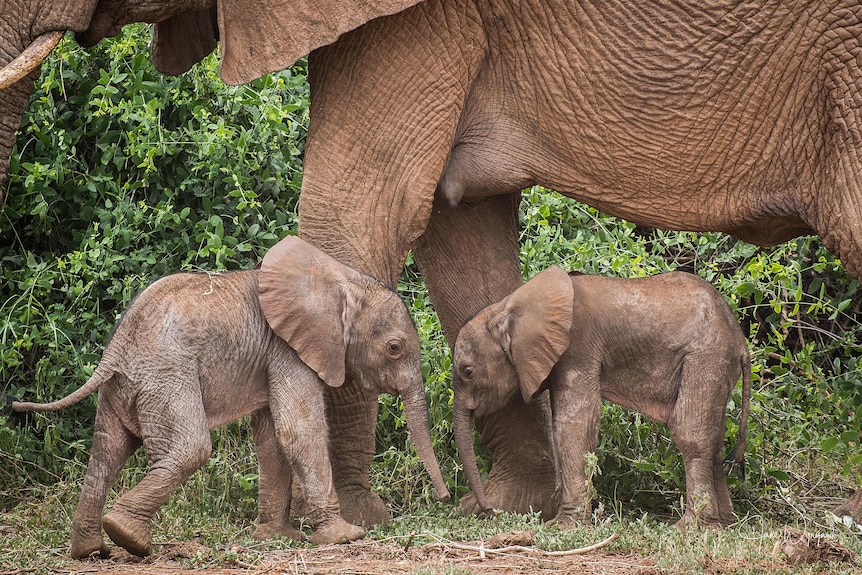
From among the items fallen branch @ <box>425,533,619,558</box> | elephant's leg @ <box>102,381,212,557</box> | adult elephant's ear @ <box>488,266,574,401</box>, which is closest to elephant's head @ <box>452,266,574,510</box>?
adult elephant's ear @ <box>488,266,574,401</box>

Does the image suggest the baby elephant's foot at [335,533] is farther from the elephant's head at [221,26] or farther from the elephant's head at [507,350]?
the elephant's head at [221,26]

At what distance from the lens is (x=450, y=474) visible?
659 centimetres

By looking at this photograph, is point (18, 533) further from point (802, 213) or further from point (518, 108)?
point (802, 213)

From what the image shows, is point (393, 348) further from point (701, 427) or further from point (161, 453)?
point (701, 427)

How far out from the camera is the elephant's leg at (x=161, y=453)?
4988 mm

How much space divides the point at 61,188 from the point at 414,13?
2600mm

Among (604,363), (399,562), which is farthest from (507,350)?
(399,562)

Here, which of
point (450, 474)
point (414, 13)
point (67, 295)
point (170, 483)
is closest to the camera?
point (170, 483)

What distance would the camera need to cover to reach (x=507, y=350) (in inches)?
231

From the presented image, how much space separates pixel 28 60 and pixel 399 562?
202 centimetres

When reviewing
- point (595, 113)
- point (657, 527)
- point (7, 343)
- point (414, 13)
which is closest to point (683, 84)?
point (595, 113)

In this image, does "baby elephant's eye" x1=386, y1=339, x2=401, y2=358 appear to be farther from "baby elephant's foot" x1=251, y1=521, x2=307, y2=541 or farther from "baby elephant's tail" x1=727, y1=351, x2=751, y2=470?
"baby elephant's tail" x1=727, y1=351, x2=751, y2=470

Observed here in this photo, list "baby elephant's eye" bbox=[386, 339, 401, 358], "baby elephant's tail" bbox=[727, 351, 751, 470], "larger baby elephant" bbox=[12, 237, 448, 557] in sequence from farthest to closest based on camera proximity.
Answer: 1. "baby elephant's tail" bbox=[727, 351, 751, 470]
2. "baby elephant's eye" bbox=[386, 339, 401, 358]
3. "larger baby elephant" bbox=[12, 237, 448, 557]

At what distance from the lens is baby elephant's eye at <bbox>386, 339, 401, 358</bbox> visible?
5473 millimetres
